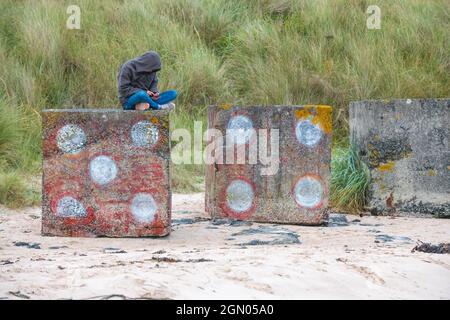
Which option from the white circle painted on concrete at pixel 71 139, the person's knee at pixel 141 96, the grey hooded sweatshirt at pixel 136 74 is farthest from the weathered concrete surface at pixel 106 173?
the grey hooded sweatshirt at pixel 136 74

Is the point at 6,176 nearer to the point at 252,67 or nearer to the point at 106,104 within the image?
the point at 106,104

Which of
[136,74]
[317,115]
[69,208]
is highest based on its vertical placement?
[136,74]

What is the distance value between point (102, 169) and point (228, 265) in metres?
1.91

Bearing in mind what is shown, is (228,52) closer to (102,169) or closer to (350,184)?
(350,184)

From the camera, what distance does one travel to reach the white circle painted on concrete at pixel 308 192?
671cm

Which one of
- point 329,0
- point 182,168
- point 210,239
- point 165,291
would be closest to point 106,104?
point 182,168

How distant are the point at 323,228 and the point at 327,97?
151 inches

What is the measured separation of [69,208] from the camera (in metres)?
6.00

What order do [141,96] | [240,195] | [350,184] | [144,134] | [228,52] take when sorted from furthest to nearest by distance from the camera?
[228,52], [350,184], [240,195], [141,96], [144,134]

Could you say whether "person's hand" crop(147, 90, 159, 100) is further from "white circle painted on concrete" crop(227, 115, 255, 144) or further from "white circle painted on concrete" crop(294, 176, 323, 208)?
"white circle painted on concrete" crop(294, 176, 323, 208)

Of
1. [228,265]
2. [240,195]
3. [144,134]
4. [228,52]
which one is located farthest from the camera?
[228,52]

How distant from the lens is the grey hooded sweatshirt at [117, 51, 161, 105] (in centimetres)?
672

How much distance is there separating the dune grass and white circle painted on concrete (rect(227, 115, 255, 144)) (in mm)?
2690

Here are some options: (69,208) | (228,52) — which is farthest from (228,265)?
(228,52)
